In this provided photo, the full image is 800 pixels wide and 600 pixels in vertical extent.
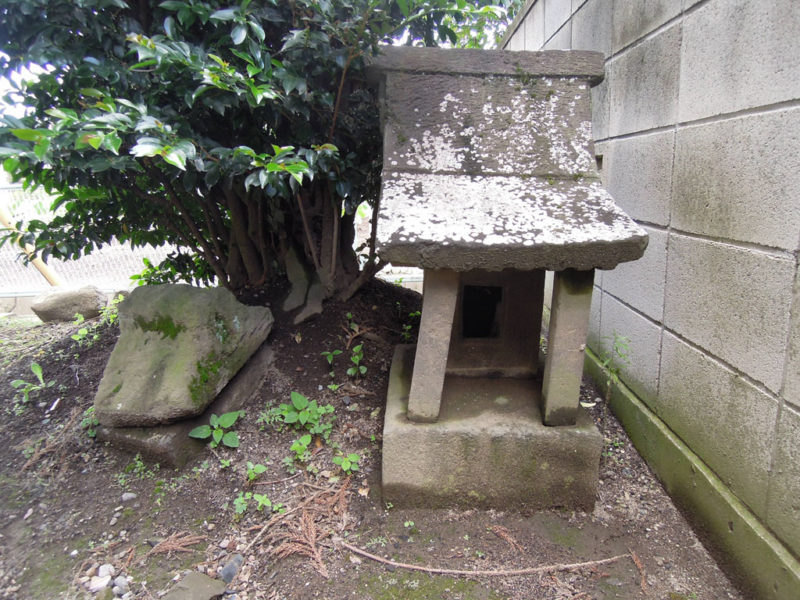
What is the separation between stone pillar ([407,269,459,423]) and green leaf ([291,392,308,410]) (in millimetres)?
681

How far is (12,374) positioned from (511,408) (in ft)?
10.3

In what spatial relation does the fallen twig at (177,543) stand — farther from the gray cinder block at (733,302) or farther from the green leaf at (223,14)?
the gray cinder block at (733,302)

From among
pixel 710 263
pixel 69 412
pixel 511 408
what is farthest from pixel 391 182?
pixel 69 412

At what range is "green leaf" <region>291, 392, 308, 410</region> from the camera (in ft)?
7.71

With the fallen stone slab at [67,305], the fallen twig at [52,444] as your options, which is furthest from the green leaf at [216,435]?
the fallen stone slab at [67,305]

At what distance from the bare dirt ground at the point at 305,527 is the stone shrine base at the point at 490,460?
68 mm

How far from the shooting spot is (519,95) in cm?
201

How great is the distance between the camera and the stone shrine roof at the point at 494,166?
5.19 feet

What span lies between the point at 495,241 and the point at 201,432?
165 cm

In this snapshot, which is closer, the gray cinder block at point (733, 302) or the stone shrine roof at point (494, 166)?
the gray cinder block at point (733, 302)

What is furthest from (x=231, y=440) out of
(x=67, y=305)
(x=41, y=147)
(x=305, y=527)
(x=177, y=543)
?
(x=67, y=305)

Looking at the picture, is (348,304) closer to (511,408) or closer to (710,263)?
(511,408)

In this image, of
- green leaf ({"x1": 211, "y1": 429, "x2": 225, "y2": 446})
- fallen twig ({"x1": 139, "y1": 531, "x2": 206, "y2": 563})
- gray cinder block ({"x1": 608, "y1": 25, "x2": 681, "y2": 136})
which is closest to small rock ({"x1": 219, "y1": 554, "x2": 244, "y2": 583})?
fallen twig ({"x1": 139, "y1": 531, "x2": 206, "y2": 563})

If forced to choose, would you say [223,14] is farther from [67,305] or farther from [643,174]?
[67,305]
